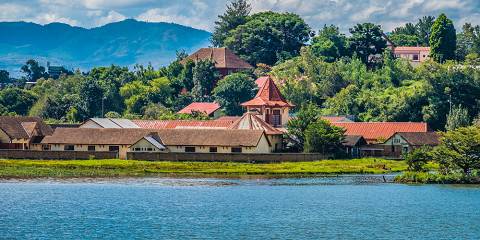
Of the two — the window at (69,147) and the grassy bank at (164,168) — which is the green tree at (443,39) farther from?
the window at (69,147)

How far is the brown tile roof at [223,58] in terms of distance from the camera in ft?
512

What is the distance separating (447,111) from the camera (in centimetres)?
12700

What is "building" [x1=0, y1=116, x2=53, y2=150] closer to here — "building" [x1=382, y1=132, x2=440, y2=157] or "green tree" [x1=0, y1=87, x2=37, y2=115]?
"green tree" [x1=0, y1=87, x2=37, y2=115]

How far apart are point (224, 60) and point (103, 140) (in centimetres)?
5261

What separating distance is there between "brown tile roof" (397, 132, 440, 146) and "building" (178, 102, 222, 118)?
34609 millimetres

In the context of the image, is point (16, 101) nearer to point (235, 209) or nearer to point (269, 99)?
point (269, 99)

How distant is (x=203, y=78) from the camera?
15100 cm

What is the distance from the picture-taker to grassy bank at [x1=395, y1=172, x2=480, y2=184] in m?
81.8

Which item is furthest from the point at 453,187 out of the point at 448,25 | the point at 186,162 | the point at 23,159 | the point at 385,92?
the point at 448,25

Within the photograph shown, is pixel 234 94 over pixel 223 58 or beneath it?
beneath

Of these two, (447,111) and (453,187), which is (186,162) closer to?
(453,187)

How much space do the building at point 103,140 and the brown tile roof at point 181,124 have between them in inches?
584

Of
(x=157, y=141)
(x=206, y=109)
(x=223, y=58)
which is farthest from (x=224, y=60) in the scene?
(x=157, y=141)

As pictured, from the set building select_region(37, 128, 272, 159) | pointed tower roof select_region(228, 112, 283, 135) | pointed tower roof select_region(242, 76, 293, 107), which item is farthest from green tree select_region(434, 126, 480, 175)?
pointed tower roof select_region(242, 76, 293, 107)
